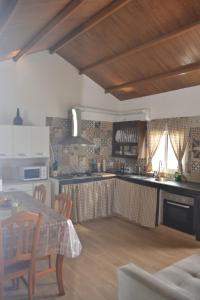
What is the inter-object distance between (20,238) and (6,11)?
2.27 metres

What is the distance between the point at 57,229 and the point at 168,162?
318 centimetres

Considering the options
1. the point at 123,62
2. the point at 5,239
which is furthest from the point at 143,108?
the point at 5,239

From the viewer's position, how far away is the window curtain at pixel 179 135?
4.55 metres

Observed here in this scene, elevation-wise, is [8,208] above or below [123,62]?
below

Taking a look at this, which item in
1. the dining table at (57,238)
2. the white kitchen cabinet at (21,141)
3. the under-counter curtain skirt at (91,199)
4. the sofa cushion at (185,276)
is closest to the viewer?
the sofa cushion at (185,276)

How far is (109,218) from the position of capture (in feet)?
17.0

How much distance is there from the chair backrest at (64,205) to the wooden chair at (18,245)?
1.54ft

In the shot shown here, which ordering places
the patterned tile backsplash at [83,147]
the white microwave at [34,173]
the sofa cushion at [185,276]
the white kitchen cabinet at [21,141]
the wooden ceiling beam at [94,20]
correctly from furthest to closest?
the patterned tile backsplash at [83,147] → the white microwave at [34,173] → the white kitchen cabinet at [21,141] → the wooden ceiling beam at [94,20] → the sofa cushion at [185,276]

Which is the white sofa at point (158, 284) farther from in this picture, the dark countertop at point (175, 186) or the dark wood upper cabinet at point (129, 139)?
the dark wood upper cabinet at point (129, 139)

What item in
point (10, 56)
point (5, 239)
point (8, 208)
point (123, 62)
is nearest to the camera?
point (5, 239)

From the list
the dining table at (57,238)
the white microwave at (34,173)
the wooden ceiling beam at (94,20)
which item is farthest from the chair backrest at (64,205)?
the wooden ceiling beam at (94,20)

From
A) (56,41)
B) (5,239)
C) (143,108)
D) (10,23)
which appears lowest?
(5,239)

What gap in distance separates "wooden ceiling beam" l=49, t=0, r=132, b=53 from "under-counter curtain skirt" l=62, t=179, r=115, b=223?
2.58 metres

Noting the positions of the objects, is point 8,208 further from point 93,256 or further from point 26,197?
point 93,256
